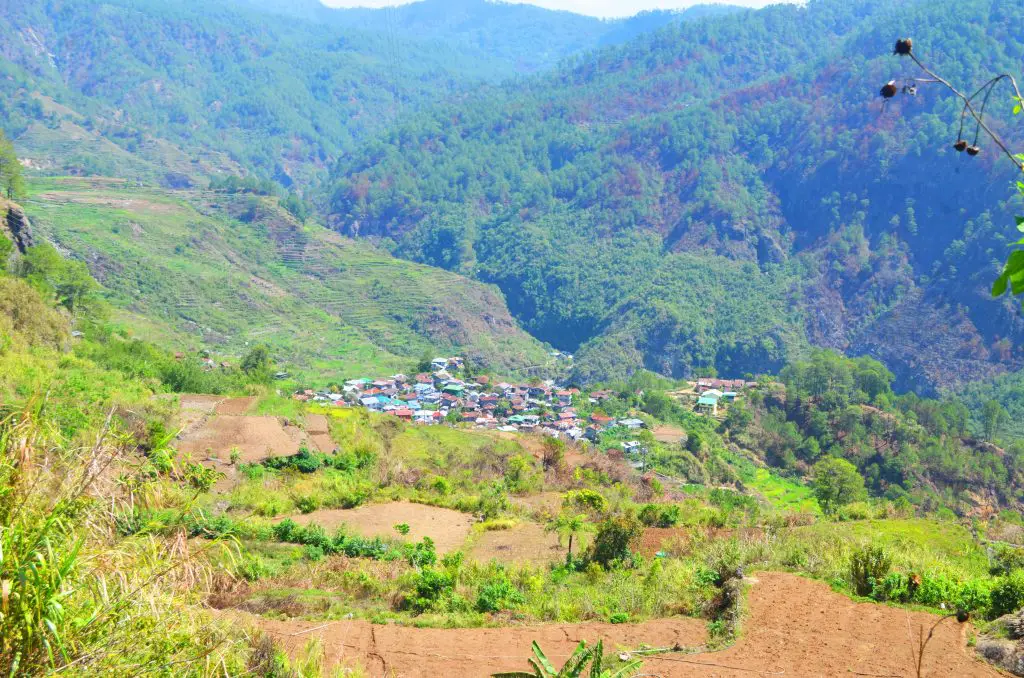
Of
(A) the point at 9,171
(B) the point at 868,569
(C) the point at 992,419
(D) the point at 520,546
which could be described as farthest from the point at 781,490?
(A) the point at 9,171

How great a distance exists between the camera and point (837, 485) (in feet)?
106

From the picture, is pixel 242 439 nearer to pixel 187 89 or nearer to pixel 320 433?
pixel 320 433

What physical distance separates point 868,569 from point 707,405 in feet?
135

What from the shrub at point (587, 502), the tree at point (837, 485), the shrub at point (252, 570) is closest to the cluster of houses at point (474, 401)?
the tree at point (837, 485)

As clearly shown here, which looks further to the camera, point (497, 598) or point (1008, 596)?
point (497, 598)

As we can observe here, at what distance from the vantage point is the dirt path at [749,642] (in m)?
7.45

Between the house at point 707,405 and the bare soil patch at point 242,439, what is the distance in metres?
32.9

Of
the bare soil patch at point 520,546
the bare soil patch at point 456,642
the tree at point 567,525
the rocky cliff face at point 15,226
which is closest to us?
the bare soil patch at point 456,642

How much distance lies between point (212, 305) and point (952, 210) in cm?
7069

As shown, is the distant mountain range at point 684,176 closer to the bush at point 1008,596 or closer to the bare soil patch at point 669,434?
the bare soil patch at point 669,434

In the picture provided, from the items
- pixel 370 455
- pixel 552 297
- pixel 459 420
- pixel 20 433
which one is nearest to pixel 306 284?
pixel 552 297

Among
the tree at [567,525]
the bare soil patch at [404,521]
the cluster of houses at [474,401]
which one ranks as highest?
the tree at [567,525]

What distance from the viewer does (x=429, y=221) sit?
118 metres

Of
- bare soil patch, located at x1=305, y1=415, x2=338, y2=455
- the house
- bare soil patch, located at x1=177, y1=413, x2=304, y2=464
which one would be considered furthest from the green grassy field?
bare soil patch, located at x1=177, y1=413, x2=304, y2=464
